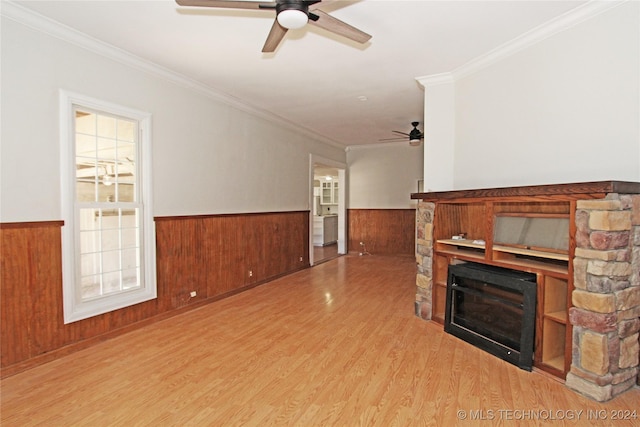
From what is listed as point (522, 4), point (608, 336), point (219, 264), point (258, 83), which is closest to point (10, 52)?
point (258, 83)

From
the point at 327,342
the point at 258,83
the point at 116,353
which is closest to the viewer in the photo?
the point at 116,353

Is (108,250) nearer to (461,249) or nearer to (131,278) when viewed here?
(131,278)

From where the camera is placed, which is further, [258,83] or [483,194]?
[258,83]

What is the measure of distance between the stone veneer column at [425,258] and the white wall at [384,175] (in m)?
4.25

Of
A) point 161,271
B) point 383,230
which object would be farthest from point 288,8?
point 383,230

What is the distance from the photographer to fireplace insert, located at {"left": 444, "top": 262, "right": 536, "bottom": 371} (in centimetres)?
266

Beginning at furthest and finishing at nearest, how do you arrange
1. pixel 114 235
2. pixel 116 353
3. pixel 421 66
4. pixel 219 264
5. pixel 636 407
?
pixel 219 264 → pixel 421 66 → pixel 114 235 → pixel 116 353 → pixel 636 407

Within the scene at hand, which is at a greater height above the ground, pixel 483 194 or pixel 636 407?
pixel 483 194

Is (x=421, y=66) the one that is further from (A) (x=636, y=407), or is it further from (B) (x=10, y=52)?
(B) (x=10, y=52)

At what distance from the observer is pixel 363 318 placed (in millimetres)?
3855

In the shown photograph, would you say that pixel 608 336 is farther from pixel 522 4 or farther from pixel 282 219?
pixel 282 219

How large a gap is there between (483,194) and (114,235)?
3.60 metres

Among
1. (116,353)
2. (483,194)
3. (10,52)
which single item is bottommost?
(116,353)

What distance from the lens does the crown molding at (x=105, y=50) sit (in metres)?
2.57
